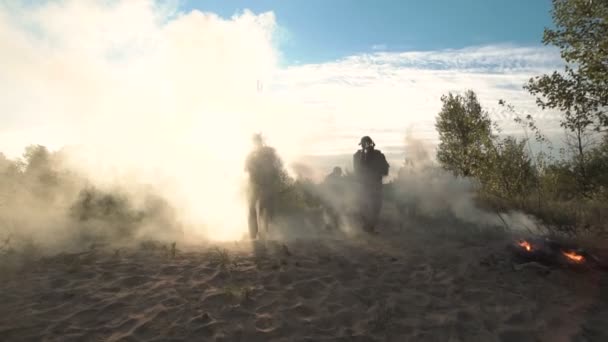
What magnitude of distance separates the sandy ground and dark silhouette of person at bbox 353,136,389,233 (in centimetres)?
305

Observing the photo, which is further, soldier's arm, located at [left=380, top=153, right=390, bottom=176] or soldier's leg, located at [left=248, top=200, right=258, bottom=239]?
soldier's arm, located at [left=380, top=153, right=390, bottom=176]

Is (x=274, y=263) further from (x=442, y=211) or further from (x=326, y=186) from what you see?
(x=326, y=186)

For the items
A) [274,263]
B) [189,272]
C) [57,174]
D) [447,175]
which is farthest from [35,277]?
Answer: [447,175]

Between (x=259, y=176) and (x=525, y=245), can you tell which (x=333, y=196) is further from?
(x=525, y=245)

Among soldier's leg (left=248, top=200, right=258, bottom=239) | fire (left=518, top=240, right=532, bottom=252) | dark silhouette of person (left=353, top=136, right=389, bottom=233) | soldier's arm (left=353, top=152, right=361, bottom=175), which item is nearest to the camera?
fire (left=518, top=240, right=532, bottom=252)

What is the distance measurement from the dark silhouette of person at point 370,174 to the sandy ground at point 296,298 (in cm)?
305

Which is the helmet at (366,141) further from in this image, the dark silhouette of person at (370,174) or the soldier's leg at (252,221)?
the soldier's leg at (252,221)

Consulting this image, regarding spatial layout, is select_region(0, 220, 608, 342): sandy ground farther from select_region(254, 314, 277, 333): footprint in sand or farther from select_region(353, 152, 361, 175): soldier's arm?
select_region(353, 152, 361, 175): soldier's arm

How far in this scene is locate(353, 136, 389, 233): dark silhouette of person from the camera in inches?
425

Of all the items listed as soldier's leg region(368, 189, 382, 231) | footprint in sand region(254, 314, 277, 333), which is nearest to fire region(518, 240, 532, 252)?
soldier's leg region(368, 189, 382, 231)

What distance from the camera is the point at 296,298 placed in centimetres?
548

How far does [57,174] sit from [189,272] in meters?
9.44

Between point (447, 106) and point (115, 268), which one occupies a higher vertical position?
point (447, 106)

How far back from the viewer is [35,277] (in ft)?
20.0
